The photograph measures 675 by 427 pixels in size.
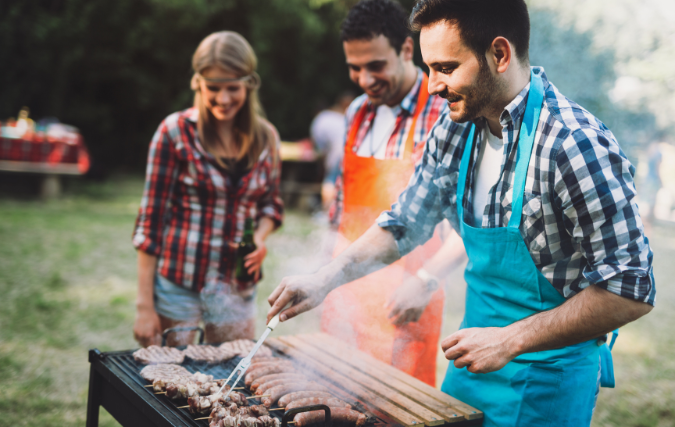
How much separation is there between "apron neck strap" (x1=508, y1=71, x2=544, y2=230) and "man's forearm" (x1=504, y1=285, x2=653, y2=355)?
29 centimetres

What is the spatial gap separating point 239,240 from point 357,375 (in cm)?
117

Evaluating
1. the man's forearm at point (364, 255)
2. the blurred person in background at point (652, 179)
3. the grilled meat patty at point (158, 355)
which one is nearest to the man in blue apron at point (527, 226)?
the man's forearm at point (364, 255)

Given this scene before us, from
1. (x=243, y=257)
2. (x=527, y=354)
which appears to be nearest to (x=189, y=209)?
(x=243, y=257)

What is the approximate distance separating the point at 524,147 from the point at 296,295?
3.29 ft

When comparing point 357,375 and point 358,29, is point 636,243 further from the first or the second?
point 358,29

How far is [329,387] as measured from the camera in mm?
2062

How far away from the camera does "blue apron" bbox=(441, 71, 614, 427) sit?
163 cm

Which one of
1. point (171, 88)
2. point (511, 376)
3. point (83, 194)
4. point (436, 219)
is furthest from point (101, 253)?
point (171, 88)

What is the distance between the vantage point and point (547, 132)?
1559mm

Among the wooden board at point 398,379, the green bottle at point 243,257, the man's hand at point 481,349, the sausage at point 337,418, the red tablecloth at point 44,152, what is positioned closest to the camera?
the man's hand at point 481,349

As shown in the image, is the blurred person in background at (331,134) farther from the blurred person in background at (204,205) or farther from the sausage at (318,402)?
the sausage at (318,402)

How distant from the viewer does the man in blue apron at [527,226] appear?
1.40 meters

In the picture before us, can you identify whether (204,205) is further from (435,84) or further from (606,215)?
(606,215)

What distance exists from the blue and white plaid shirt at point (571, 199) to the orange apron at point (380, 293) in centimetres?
73
